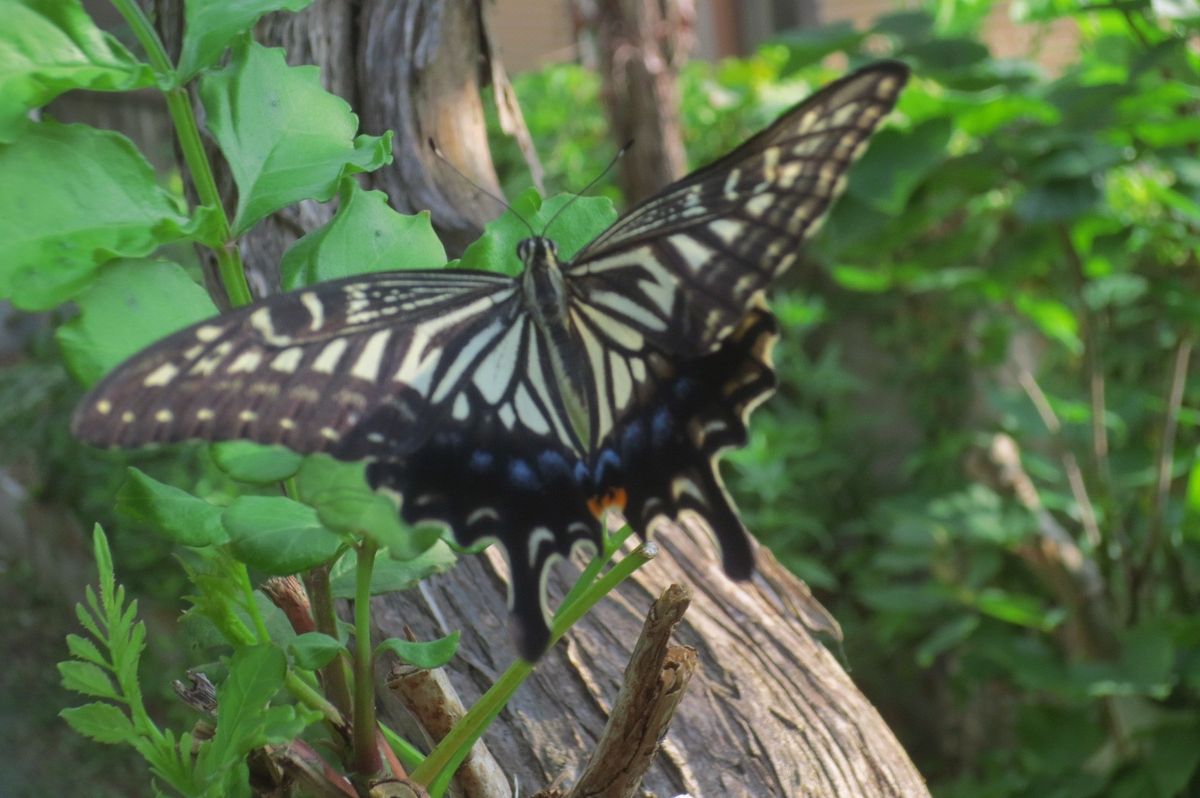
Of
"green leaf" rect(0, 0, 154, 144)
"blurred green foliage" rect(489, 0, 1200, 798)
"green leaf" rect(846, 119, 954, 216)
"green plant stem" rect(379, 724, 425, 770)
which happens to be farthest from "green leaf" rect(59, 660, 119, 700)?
"green leaf" rect(846, 119, 954, 216)

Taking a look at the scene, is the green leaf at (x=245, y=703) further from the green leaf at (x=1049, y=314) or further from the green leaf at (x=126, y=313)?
the green leaf at (x=1049, y=314)

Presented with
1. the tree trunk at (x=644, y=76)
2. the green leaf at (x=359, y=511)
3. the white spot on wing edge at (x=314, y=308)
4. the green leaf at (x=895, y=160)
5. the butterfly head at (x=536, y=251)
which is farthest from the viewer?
the tree trunk at (x=644, y=76)

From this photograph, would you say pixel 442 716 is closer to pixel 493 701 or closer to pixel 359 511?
pixel 493 701

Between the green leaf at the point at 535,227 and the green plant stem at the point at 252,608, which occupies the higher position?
the green leaf at the point at 535,227

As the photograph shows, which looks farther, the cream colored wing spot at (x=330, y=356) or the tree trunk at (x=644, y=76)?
the tree trunk at (x=644, y=76)

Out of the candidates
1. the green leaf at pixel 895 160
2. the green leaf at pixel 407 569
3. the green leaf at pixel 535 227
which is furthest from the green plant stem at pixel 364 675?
the green leaf at pixel 895 160

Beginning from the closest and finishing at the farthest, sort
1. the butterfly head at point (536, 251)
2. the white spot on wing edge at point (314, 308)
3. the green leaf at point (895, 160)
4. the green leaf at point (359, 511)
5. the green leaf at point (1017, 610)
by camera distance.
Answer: the green leaf at point (359, 511) → the white spot on wing edge at point (314, 308) → the butterfly head at point (536, 251) → the green leaf at point (895, 160) → the green leaf at point (1017, 610)

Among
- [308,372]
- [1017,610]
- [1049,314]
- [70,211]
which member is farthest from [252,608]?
[1049,314]

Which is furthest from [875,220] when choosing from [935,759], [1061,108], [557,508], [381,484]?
[935,759]
